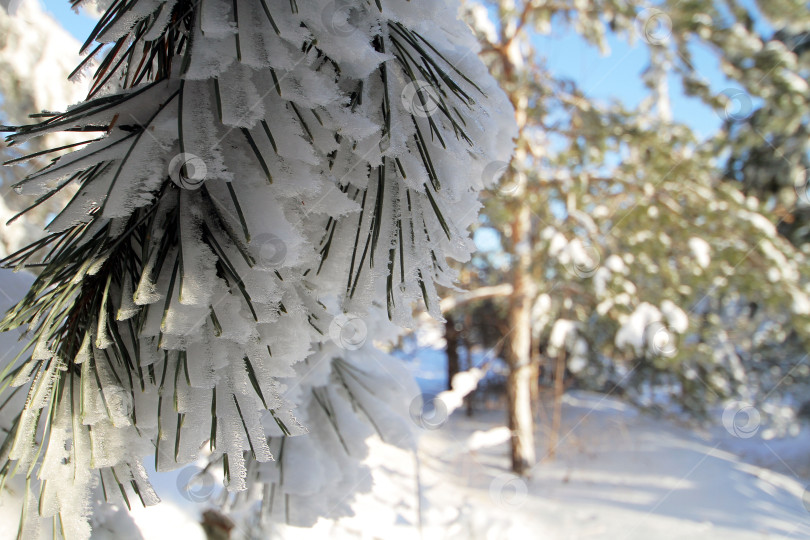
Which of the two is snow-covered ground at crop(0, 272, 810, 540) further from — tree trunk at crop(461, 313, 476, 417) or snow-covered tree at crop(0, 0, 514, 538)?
tree trunk at crop(461, 313, 476, 417)

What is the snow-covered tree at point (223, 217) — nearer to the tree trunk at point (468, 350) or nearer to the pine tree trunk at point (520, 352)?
the pine tree trunk at point (520, 352)

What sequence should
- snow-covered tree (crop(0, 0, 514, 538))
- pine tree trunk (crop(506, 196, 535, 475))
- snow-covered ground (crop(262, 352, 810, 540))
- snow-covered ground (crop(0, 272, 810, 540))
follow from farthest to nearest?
pine tree trunk (crop(506, 196, 535, 475)) → snow-covered ground (crop(262, 352, 810, 540)) → snow-covered ground (crop(0, 272, 810, 540)) → snow-covered tree (crop(0, 0, 514, 538))

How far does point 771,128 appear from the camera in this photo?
5453mm

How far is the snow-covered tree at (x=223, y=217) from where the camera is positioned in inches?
21.4

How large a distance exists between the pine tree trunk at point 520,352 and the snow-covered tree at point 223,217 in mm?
5070

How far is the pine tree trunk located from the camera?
572 centimetres

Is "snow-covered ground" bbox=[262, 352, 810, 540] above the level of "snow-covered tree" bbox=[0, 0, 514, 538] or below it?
below

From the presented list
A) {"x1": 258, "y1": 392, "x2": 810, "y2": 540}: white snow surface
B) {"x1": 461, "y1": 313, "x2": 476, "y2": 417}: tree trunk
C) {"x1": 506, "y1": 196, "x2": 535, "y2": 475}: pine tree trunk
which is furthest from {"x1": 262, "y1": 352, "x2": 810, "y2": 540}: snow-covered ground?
{"x1": 461, "y1": 313, "x2": 476, "y2": 417}: tree trunk

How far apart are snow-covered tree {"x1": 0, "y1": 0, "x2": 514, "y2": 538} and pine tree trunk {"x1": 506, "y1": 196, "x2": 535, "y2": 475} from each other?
5.07 meters

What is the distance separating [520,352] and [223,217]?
572cm

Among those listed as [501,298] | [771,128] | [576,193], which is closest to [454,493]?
[501,298]

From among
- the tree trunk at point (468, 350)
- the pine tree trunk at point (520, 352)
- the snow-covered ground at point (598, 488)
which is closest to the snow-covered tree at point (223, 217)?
the snow-covered ground at point (598, 488)

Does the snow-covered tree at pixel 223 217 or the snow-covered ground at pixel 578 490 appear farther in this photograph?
the snow-covered ground at pixel 578 490

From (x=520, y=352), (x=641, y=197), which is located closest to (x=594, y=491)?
(x=520, y=352)
